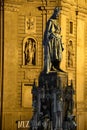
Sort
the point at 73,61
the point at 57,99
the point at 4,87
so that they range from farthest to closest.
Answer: the point at 73,61, the point at 4,87, the point at 57,99

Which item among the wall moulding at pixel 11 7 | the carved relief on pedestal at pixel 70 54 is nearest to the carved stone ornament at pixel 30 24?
the wall moulding at pixel 11 7

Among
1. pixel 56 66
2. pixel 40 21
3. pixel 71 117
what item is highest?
pixel 40 21

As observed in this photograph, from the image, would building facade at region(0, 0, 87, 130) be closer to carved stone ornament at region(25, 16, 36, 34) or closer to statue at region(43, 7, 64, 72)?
carved stone ornament at region(25, 16, 36, 34)

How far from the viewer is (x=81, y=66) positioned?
1654 inches

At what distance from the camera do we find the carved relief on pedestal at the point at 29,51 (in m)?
39.2

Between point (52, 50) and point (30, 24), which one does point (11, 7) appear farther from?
point (52, 50)

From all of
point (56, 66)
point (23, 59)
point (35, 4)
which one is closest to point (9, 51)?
point (23, 59)

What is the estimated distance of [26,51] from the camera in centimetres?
3925

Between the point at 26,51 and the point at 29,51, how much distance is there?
9.7 inches

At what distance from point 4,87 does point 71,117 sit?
15515 mm

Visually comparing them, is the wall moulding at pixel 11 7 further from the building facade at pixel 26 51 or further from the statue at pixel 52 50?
the statue at pixel 52 50

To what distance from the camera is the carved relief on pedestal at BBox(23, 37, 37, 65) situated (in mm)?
39250

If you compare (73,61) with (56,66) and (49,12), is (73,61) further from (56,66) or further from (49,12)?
(56,66)

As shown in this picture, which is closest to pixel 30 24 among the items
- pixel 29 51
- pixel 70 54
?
pixel 29 51
